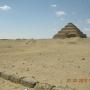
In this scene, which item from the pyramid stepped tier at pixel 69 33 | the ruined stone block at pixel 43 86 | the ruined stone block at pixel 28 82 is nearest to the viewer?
the ruined stone block at pixel 43 86

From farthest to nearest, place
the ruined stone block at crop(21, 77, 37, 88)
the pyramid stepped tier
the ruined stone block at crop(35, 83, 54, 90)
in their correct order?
the pyramid stepped tier < the ruined stone block at crop(21, 77, 37, 88) < the ruined stone block at crop(35, 83, 54, 90)

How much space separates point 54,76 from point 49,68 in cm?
147

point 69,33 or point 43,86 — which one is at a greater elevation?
point 69,33

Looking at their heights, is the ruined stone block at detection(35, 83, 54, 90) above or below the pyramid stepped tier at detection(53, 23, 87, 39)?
below

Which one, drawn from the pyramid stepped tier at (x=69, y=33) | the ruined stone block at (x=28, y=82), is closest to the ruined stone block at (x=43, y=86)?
the ruined stone block at (x=28, y=82)

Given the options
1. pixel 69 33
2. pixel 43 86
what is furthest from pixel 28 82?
pixel 69 33

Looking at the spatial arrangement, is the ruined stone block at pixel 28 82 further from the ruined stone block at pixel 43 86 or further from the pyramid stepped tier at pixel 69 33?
the pyramid stepped tier at pixel 69 33

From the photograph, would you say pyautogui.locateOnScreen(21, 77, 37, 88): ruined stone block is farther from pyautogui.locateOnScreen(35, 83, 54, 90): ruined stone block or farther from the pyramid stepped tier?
the pyramid stepped tier

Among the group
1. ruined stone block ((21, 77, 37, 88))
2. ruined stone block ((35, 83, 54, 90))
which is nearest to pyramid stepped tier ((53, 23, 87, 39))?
ruined stone block ((21, 77, 37, 88))

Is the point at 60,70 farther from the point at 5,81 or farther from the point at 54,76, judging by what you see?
the point at 5,81

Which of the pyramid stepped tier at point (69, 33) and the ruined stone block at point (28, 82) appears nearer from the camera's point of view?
the ruined stone block at point (28, 82)

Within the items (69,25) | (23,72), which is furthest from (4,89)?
(69,25)

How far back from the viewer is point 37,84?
22.9 feet

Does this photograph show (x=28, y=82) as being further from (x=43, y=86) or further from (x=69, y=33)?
(x=69, y=33)
